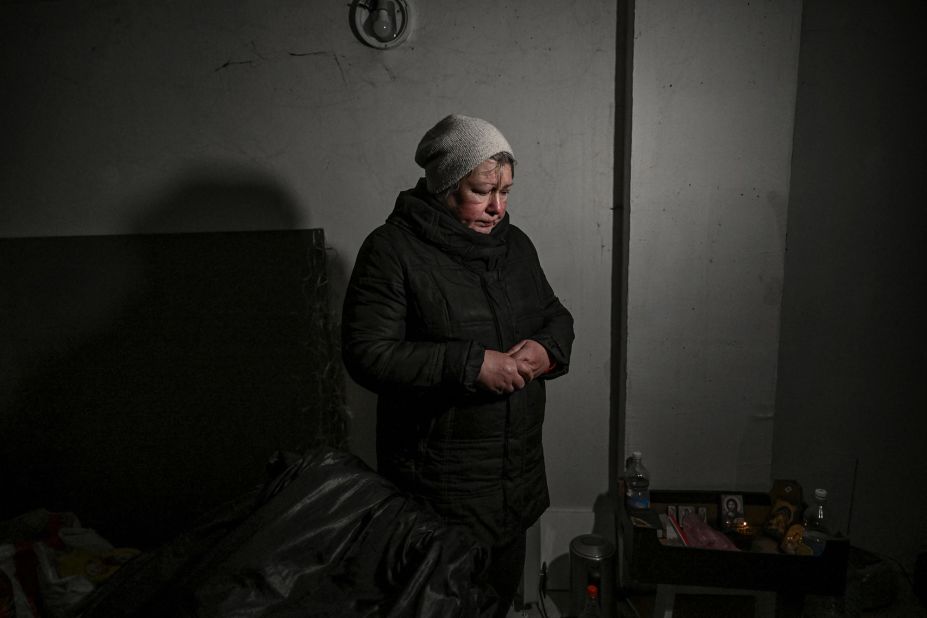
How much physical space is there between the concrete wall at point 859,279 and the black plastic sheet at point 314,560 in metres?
1.46

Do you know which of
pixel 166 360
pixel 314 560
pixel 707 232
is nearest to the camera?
pixel 314 560

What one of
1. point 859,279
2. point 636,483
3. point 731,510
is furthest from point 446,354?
point 859,279

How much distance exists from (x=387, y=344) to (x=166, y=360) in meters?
1.25

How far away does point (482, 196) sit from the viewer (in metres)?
1.22

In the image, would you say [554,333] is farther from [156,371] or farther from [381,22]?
[156,371]

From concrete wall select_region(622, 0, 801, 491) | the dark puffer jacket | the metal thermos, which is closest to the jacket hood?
the dark puffer jacket

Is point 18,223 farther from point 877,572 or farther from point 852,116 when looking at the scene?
point 877,572

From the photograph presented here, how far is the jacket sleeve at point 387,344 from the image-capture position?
110cm

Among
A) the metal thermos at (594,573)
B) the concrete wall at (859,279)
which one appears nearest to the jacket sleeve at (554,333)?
the metal thermos at (594,573)

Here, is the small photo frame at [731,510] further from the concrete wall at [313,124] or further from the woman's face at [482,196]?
the woman's face at [482,196]

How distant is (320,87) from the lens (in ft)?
5.82

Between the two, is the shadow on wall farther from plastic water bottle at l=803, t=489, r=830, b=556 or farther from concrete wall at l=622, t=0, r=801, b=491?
plastic water bottle at l=803, t=489, r=830, b=556

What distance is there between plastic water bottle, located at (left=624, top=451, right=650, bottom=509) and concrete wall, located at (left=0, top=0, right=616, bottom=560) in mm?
169

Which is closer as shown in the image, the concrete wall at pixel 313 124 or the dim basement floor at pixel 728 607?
the dim basement floor at pixel 728 607
